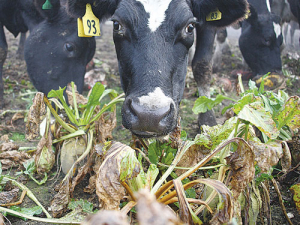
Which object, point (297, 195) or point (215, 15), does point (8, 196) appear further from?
point (215, 15)

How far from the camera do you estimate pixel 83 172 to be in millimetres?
2258

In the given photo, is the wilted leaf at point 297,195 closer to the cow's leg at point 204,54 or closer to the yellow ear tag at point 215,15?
the yellow ear tag at point 215,15

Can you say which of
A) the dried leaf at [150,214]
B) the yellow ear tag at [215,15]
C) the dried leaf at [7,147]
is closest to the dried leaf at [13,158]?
Answer: the dried leaf at [7,147]

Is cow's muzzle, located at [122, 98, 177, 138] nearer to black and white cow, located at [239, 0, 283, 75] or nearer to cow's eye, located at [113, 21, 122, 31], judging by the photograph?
cow's eye, located at [113, 21, 122, 31]

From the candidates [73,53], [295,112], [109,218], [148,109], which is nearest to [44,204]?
[148,109]

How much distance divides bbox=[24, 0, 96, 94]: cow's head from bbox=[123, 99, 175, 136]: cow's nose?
1.92 meters

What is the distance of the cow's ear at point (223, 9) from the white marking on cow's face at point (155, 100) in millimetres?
1496

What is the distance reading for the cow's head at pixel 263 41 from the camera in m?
4.91

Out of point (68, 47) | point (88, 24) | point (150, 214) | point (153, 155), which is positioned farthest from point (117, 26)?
point (150, 214)

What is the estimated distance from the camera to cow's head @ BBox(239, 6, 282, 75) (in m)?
4.91

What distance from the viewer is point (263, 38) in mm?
4914

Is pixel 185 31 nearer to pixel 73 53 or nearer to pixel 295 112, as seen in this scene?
pixel 295 112

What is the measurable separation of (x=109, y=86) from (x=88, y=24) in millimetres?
2335

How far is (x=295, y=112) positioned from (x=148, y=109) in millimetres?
921
